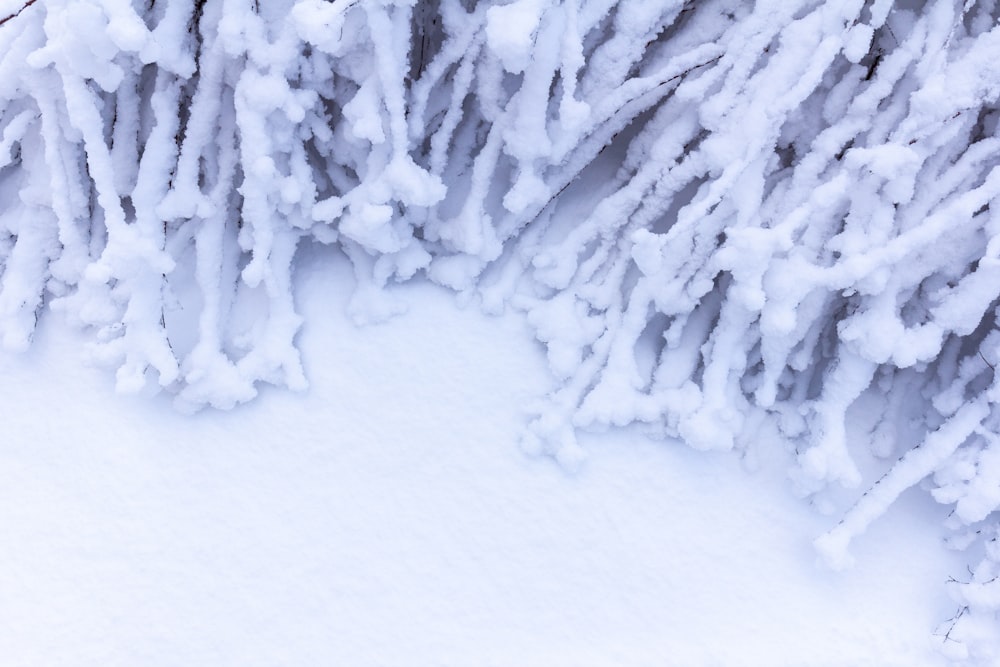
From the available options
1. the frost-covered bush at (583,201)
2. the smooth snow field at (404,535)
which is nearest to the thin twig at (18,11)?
the frost-covered bush at (583,201)

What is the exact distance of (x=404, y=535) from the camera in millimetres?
982

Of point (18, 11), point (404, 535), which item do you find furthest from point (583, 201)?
point (18, 11)

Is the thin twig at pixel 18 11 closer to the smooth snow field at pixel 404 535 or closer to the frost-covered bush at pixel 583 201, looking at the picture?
the frost-covered bush at pixel 583 201

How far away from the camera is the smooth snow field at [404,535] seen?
92cm

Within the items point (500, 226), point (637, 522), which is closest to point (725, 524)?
point (637, 522)

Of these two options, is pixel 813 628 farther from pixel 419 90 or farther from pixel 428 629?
pixel 419 90

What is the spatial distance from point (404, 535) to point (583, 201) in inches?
21.7

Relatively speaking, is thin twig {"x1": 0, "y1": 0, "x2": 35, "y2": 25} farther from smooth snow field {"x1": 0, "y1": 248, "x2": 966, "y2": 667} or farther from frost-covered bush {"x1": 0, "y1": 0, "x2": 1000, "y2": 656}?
smooth snow field {"x1": 0, "y1": 248, "x2": 966, "y2": 667}

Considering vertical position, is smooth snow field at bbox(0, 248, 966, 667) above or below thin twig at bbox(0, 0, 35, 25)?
below

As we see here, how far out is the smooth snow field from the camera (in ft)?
3.02

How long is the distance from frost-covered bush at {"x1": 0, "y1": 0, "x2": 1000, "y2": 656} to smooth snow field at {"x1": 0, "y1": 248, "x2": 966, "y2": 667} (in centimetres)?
5

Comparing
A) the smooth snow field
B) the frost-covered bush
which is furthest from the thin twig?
the smooth snow field

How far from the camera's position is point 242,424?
1022 mm

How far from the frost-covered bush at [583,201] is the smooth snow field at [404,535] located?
5 centimetres
